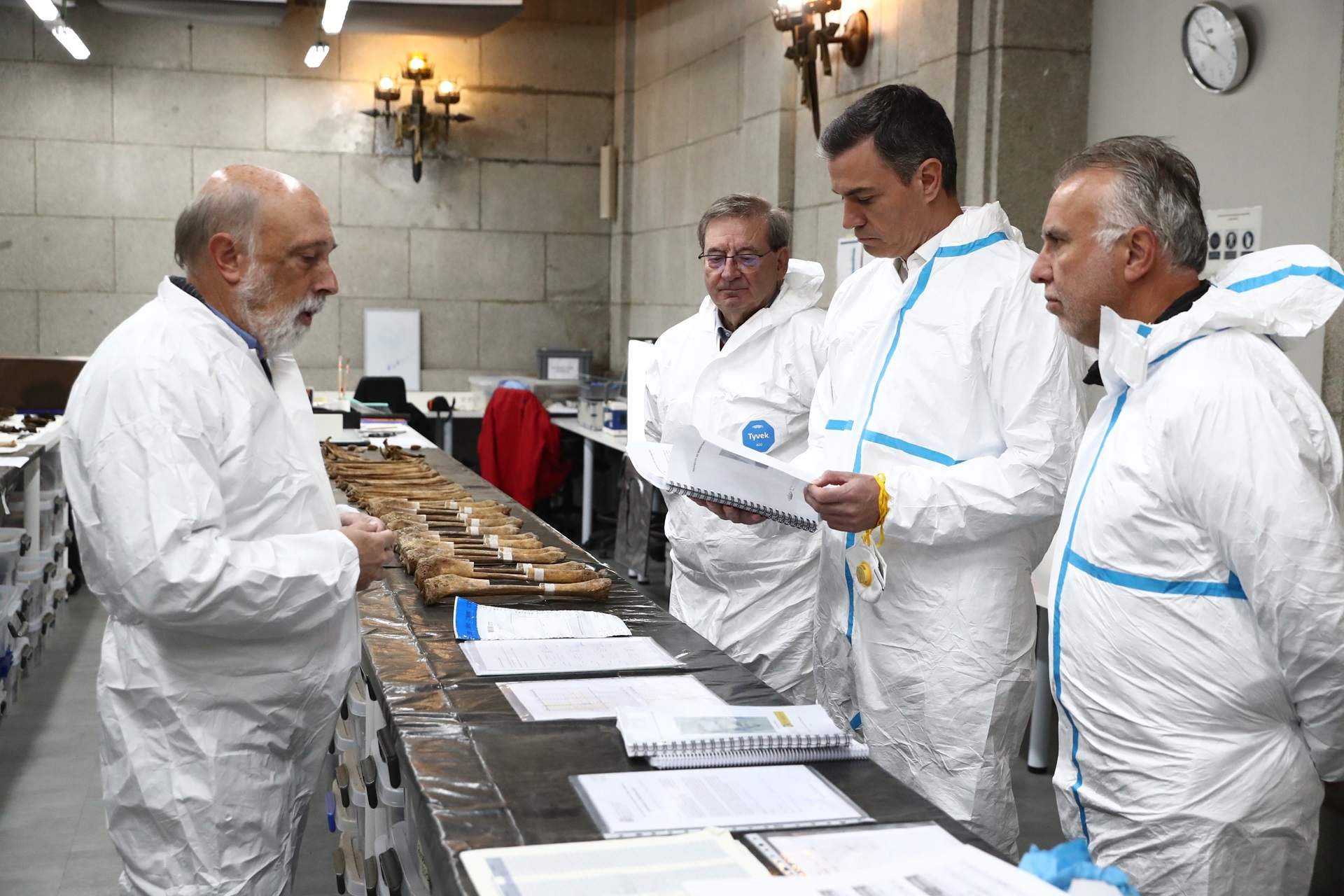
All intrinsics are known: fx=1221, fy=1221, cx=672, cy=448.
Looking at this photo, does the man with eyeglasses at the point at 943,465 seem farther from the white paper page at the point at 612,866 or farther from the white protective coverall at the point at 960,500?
the white paper page at the point at 612,866

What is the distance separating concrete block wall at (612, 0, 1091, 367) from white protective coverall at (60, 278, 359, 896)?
12.0 feet

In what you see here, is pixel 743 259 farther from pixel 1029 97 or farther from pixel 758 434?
pixel 1029 97

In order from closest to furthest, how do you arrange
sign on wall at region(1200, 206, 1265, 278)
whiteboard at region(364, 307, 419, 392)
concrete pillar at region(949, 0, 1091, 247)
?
sign on wall at region(1200, 206, 1265, 278)
concrete pillar at region(949, 0, 1091, 247)
whiteboard at region(364, 307, 419, 392)

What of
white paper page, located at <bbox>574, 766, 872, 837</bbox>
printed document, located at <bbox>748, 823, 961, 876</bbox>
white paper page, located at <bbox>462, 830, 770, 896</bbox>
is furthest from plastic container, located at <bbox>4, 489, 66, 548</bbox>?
printed document, located at <bbox>748, 823, 961, 876</bbox>

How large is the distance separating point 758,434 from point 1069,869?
73.5 inches

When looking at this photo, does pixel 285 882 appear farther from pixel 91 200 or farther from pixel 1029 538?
pixel 91 200

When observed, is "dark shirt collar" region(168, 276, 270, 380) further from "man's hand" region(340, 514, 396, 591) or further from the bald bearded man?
"man's hand" region(340, 514, 396, 591)

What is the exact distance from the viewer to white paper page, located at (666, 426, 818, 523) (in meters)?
2.17

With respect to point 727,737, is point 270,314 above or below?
above

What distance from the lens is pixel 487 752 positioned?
1.68 m

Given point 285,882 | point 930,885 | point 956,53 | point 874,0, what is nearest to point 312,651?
point 285,882

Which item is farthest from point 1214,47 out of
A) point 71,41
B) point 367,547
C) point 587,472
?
point 71,41

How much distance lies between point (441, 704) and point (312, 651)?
0.75 ft

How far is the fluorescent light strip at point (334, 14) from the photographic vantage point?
648cm
